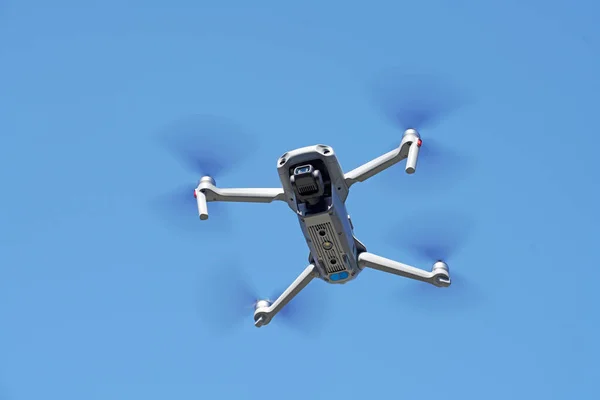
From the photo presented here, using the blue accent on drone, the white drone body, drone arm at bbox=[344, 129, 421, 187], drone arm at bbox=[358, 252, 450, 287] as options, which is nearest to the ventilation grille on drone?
the white drone body

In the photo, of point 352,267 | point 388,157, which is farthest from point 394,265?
point 388,157

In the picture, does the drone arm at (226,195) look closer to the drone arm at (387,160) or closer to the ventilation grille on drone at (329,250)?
the ventilation grille on drone at (329,250)

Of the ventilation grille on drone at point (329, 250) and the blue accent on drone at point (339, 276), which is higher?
the ventilation grille on drone at point (329, 250)

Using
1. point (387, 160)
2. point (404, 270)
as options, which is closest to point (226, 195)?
point (387, 160)

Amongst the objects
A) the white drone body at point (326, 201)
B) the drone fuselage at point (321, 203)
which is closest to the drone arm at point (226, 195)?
the white drone body at point (326, 201)

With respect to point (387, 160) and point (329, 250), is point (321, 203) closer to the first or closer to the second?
point (329, 250)

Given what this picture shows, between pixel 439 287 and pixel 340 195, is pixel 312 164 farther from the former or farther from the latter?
pixel 439 287
